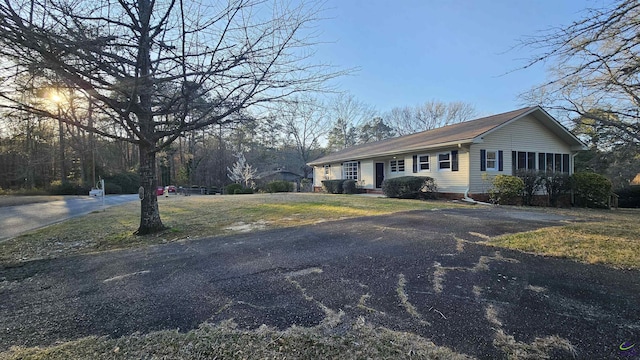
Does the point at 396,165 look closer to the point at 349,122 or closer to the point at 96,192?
the point at 96,192

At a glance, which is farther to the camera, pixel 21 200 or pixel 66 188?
pixel 66 188

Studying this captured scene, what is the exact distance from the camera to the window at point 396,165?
16.7 m

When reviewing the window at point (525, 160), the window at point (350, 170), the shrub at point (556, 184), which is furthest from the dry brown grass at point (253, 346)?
the window at point (350, 170)

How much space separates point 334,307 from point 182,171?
131 ft

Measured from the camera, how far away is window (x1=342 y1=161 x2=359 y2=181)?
A: 20.3 metres

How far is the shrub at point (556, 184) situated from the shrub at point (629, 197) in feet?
21.7

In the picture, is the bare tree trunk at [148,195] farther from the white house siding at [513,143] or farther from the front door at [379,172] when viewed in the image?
the front door at [379,172]

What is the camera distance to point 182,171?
1481 inches

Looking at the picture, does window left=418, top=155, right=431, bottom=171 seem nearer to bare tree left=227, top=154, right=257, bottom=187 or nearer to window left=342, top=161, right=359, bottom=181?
window left=342, top=161, right=359, bottom=181

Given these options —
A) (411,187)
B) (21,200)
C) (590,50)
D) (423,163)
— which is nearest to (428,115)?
(423,163)

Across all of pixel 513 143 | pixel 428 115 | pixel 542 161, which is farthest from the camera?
pixel 428 115

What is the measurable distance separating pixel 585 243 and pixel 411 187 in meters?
9.37

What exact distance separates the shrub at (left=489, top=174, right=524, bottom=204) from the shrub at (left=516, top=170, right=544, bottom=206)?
1.04 feet

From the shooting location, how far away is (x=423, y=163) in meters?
15.0
